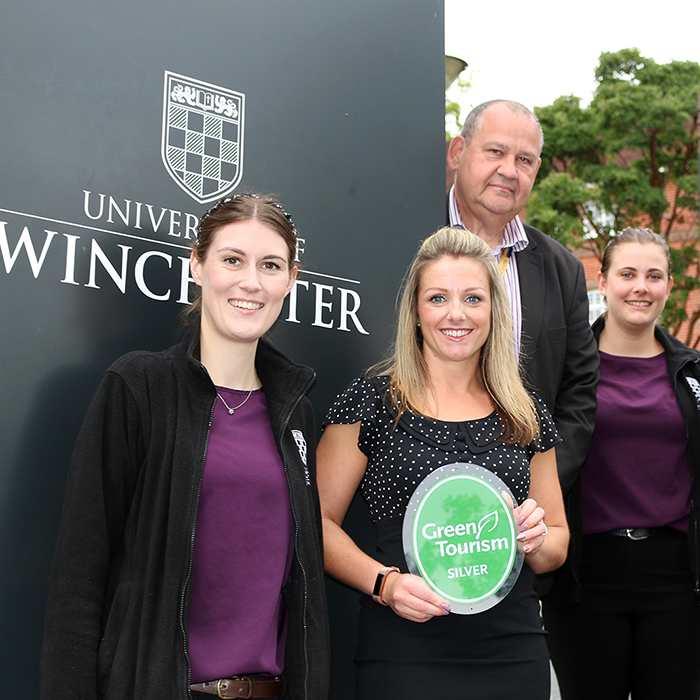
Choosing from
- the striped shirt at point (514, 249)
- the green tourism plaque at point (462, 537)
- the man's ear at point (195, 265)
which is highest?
the striped shirt at point (514, 249)

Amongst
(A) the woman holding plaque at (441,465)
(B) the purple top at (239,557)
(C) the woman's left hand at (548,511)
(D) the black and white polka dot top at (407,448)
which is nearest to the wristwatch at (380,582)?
(A) the woman holding plaque at (441,465)

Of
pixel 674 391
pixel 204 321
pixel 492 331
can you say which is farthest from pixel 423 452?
pixel 674 391

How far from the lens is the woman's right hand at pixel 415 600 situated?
217cm

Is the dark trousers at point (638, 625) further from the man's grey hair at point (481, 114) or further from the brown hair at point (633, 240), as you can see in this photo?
the man's grey hair at point (481, 114)

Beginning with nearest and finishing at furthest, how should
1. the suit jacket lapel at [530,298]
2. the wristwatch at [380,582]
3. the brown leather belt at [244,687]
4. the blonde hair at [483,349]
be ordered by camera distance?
1. the brown leather belt at [244,687]
2. the wristwatch at [380,582]
3. the blonde hair at [483,349]
4. the suit jacket lapel at [530,298]

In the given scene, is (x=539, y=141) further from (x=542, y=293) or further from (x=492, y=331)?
(x=492, y=331)

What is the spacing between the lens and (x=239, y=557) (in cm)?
199

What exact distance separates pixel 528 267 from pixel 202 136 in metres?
1.48

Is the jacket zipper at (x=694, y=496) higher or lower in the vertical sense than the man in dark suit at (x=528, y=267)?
lower

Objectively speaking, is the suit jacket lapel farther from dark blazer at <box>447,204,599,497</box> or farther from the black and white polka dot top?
the black and white polka dot top

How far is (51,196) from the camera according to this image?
226 centimetres

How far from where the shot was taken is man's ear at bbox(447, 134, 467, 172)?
3477 mm

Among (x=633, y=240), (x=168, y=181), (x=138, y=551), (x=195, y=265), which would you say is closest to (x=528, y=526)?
(x=138, y=551)

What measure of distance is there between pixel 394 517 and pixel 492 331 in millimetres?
704
